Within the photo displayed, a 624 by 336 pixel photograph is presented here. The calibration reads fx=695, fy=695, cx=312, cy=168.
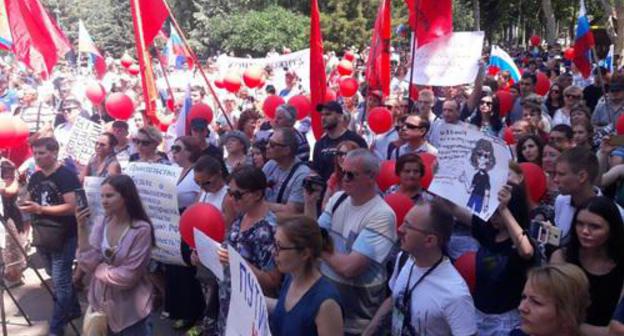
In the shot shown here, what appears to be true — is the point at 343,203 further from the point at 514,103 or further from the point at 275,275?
the point at 514,103

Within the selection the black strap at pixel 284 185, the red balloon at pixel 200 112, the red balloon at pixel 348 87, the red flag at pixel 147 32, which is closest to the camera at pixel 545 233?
the black strap at pixel 284 185

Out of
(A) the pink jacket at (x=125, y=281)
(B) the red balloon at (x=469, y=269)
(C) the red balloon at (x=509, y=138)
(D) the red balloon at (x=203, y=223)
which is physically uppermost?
(C) the red balloon at (x=509, y=138)

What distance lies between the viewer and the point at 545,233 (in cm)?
353

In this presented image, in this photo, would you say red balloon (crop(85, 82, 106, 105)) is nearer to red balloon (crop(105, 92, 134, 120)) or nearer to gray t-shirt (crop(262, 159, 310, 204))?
red balloon (crop(105, 92, 134, 120))

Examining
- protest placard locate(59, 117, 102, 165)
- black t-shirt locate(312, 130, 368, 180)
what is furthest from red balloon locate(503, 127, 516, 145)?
protest placard locate(59, 117, 102, 165)

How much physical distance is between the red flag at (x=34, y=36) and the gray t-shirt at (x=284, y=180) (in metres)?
4.45

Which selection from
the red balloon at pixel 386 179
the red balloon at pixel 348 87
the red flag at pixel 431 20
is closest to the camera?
the red balloon at pixel 386 179

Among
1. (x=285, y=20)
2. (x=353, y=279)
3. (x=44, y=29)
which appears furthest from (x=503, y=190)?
(x=285, y=20)

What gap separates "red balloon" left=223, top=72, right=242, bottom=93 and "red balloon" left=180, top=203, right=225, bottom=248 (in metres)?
7.77

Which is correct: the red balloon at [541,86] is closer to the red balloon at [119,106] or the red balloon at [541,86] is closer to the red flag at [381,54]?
the red flag at [381,54]

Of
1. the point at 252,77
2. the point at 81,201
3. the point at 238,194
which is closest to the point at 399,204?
the point at 238,194

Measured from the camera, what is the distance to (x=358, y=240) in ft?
12.1

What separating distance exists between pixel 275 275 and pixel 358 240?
49 centimetres

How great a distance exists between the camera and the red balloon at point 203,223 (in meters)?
4.20
